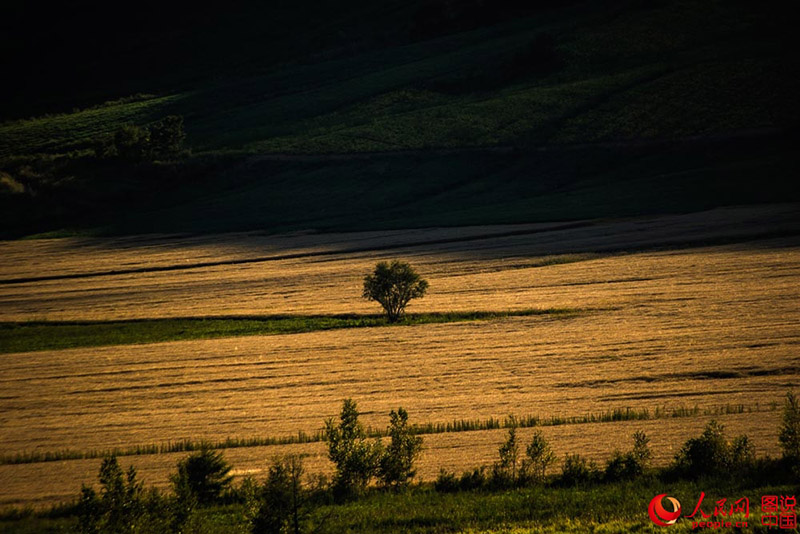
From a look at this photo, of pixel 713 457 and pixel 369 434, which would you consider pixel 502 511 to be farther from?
pixel 369 434

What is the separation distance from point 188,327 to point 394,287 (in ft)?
43.5

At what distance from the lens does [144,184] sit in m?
A: 112

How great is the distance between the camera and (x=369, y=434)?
98.3ft

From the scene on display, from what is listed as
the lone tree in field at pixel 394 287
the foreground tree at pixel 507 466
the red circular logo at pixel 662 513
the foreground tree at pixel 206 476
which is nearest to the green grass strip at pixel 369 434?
the foreground tree at pixel 206 476

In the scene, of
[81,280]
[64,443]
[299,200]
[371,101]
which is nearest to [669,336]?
[64,443]

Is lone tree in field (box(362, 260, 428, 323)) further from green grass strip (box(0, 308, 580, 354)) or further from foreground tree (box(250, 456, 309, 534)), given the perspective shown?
foreground tree (box(250, 456, 309, 534))

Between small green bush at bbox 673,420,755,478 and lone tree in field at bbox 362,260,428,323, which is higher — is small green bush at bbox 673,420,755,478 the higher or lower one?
the lower one

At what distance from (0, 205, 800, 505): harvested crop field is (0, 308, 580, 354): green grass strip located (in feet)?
3.94

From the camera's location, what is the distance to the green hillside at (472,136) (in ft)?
297

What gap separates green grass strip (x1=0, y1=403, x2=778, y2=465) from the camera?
2944 cm

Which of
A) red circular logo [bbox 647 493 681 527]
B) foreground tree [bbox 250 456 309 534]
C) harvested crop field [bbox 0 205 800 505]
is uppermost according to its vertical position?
harvested crop field [bbox 0 205 800 505]

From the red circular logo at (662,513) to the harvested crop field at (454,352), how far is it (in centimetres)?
453

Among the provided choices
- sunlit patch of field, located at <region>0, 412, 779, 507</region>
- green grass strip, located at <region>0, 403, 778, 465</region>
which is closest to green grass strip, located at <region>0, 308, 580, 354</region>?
green grass strip, located at <region>0, 403, 778, 465</region>

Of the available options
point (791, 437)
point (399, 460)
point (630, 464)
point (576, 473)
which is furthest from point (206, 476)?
point (791, 437)
